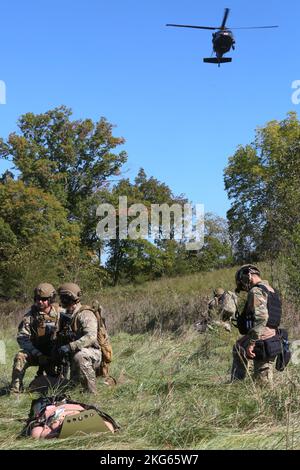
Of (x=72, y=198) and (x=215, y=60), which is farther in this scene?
A: (x=72, y=198)

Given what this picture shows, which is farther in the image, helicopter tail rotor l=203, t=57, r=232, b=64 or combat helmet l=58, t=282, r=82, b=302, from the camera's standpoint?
helicopter tail rotor l=203, t=57, r=232, b=64

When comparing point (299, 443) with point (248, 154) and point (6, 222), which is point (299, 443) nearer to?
point (6, 222)

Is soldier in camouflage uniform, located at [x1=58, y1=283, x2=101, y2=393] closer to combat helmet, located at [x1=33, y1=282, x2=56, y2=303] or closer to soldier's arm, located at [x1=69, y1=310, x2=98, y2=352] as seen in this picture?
soldier's arm, located at [x1=69, y1=310, x2=98, y2=352]

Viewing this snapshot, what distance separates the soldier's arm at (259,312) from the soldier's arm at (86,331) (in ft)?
5.93

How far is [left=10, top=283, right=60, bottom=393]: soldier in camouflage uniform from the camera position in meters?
7.31

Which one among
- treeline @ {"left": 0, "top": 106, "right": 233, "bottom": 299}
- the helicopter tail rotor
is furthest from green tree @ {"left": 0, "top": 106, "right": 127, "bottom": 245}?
the helicopter tail rotor

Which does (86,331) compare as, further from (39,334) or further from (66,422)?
(66,422)

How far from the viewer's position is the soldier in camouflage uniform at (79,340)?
658 centimetres

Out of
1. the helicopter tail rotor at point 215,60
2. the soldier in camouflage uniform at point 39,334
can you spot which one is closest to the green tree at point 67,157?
the helicopter tail rotor at point 215,60

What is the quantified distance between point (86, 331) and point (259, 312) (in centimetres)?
199

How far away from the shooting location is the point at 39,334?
7500mm

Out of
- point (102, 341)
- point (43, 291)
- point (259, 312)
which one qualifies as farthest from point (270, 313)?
point (43, 291)

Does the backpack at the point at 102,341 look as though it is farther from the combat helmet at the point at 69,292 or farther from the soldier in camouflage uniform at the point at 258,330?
the soldier in camouflage uniform at the point at 258,330
